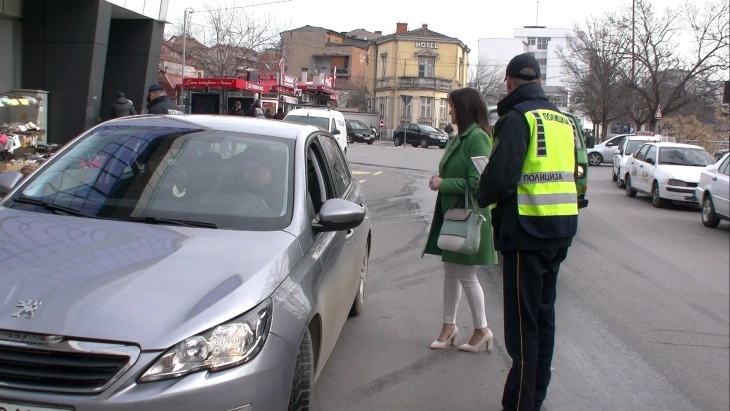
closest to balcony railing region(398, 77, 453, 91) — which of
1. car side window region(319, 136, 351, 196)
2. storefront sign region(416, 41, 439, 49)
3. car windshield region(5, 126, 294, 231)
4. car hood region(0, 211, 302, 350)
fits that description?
storefront sign region(416, 41, 439, 49)

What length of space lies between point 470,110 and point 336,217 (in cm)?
154

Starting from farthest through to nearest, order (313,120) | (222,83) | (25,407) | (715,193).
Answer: (222,83) → (313,120) → (715,193) → (25,407)

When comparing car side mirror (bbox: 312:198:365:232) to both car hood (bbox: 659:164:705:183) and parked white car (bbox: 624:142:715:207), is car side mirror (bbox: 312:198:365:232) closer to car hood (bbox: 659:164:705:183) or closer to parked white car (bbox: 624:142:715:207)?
parked white car (bbox: 624:142:715:207)

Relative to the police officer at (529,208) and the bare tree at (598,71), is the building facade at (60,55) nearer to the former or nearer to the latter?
the police officer at (529,208)

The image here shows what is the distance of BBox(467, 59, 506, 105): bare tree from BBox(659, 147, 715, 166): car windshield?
49407mm

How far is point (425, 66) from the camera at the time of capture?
237 ft

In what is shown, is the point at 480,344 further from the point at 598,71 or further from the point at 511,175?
the point at 598,71

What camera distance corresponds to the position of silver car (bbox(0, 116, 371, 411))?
2.62 m

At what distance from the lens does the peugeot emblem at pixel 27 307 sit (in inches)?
105

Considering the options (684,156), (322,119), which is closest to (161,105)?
(322,119)

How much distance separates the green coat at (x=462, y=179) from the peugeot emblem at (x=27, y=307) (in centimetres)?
283

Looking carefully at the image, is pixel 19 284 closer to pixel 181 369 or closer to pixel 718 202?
pixel 181 369

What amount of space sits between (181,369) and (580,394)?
114 inches

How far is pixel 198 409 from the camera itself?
8.68 feet
